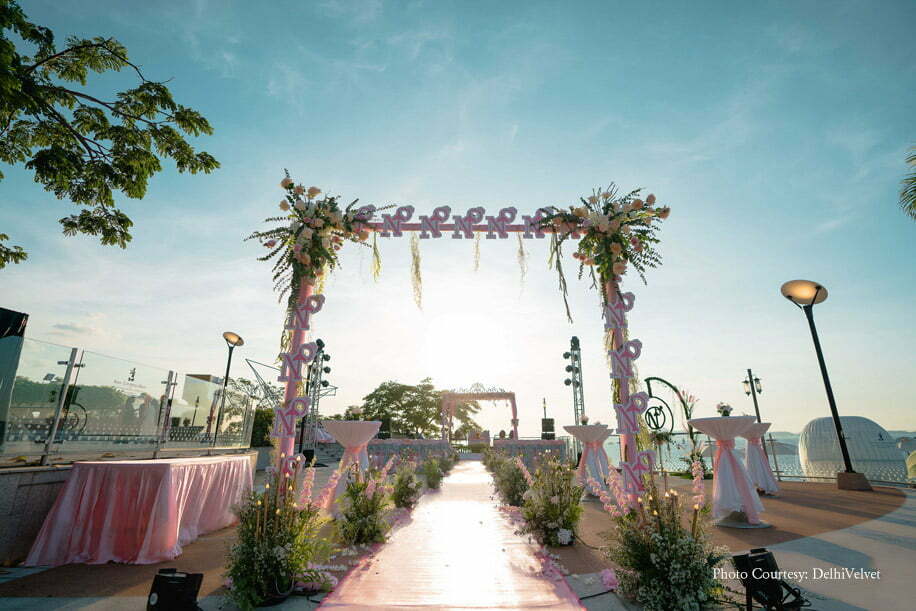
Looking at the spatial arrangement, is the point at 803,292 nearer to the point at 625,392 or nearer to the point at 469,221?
the point at 625,392

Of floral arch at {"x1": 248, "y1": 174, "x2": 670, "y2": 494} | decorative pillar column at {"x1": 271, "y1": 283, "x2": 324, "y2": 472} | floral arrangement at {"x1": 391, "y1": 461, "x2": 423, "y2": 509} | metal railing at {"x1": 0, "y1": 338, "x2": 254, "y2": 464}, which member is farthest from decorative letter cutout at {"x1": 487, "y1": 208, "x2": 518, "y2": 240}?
metal railing at {"x1": 0, "y1": 338, "x2": 254, "y2": 464}

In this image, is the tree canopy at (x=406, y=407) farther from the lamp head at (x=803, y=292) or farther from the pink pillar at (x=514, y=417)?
the lamp head at (x=803, y=292)

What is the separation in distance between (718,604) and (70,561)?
6.14 meters

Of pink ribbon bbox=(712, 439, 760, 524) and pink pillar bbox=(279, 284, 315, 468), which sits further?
pink ribbon bbox=(712, 439, 760, 524)

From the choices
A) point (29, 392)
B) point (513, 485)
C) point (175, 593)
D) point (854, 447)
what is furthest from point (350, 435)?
point (854, 447)

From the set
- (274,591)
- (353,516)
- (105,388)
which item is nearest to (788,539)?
(353,516)

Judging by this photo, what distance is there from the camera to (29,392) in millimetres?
4664

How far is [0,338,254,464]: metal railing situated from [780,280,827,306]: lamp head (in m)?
13.1

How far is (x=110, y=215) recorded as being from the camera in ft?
20.1

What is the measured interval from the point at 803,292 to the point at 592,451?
621 centimetres

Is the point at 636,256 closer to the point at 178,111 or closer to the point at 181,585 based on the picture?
the point at 181,585

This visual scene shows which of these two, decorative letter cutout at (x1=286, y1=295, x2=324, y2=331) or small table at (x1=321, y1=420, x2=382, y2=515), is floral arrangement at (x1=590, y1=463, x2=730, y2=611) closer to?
decorative letter cutout at (x1=286, y1=295, x2=324, y2=331)

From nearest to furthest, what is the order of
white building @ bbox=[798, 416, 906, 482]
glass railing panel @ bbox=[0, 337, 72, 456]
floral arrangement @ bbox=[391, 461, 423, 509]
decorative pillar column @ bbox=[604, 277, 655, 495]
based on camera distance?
decorative pillar column @ bbox=[604, 277, 655, 495] < glass railing panel @ bbox=[0, 337, 72, 456] < floral arrangement @ bbox=[391, 461, 423, 509] < white building @ bbox=[798, 416, 906, 482]

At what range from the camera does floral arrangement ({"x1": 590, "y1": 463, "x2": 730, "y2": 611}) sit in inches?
108
